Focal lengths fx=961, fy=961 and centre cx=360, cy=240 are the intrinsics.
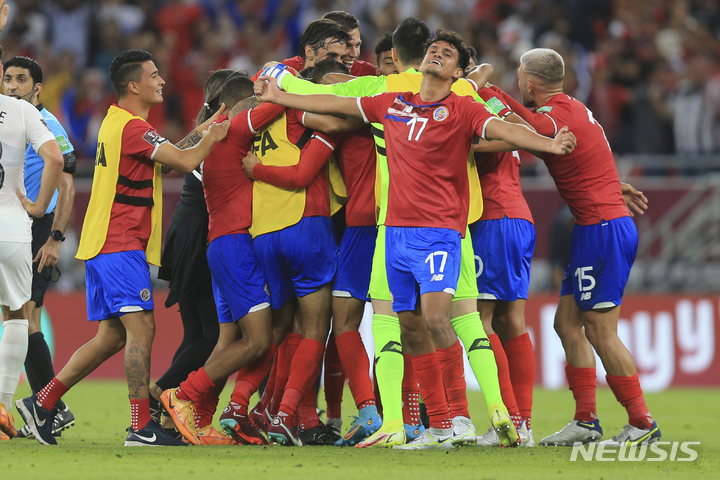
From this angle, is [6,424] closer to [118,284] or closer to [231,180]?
[118,284]

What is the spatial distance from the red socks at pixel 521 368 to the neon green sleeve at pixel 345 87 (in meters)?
2.12

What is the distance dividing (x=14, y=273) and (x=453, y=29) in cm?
1082

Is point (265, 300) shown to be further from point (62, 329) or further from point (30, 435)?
point (62, 329)

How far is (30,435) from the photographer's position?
7.21 metres

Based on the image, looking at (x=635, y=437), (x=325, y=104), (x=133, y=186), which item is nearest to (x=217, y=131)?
(x=133, y=186)

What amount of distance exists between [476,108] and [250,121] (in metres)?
1.73

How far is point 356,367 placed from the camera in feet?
22.5

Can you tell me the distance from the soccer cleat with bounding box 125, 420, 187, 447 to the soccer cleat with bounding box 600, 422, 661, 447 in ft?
10.1

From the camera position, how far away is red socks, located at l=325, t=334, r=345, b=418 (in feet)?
23.8

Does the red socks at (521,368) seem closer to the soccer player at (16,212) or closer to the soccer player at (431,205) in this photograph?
the soccer player at (431,205)

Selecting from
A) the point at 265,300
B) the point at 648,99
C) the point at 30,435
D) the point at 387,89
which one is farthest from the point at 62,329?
the point at 648,99

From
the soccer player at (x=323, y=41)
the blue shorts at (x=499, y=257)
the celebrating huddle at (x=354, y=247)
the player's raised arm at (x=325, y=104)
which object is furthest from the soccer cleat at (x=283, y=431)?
the soccer player at (x=323, y=41)

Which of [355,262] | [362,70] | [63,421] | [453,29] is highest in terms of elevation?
[453,29]

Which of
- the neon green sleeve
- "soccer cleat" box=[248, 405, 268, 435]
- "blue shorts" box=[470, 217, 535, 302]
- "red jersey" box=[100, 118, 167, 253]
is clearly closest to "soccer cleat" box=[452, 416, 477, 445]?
"blue shorts" box=[470, 217, 535, 302]
